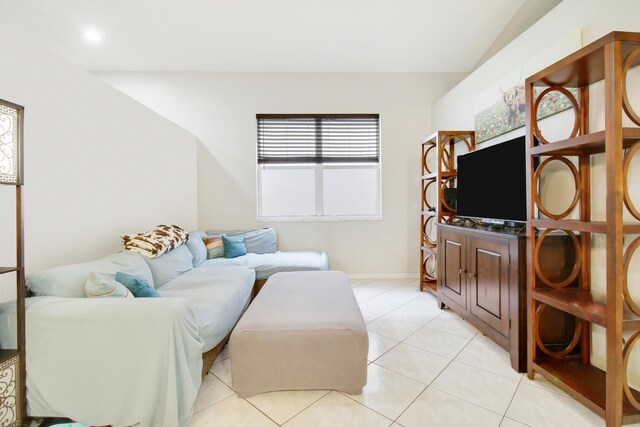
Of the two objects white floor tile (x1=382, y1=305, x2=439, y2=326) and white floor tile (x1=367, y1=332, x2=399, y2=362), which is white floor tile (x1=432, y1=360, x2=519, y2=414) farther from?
white floor tile (x1=382, y1=305, x2=439, y2=326)

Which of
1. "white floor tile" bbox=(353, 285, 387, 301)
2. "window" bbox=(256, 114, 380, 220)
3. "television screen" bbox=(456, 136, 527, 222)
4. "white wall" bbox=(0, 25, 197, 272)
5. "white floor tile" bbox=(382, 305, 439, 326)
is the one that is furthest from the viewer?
"window" bbox=(256, 114, 380, 220)

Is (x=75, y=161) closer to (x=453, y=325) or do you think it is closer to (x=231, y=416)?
(x=231, y=416)

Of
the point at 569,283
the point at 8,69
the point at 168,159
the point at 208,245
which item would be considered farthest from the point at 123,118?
the point at 569,283

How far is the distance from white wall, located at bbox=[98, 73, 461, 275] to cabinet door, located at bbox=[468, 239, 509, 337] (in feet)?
5.67

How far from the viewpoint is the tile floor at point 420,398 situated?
1301 mm

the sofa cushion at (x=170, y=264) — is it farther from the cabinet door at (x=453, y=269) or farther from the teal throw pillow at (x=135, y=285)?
the cabinet door at (x=453, y=269)

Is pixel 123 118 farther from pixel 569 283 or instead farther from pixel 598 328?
pixel 598 328

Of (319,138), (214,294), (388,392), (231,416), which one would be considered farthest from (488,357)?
(319,138)

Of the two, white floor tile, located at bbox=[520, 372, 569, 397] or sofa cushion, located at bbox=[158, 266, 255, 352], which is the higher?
sofa cushion, located at bbox=[158, 266, 255, 352]

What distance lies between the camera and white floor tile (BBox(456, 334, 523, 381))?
1680 mm

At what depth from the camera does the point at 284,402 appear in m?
1.43

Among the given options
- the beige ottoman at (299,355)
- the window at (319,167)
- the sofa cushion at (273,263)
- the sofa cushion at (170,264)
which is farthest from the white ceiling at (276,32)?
the beige ottoman at (299,355)

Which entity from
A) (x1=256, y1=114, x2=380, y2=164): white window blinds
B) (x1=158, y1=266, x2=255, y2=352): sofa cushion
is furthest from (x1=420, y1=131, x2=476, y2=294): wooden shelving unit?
(x1=158, y1=266, x2=255, y2=352): sofa cushion

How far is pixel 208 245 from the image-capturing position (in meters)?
3.34
